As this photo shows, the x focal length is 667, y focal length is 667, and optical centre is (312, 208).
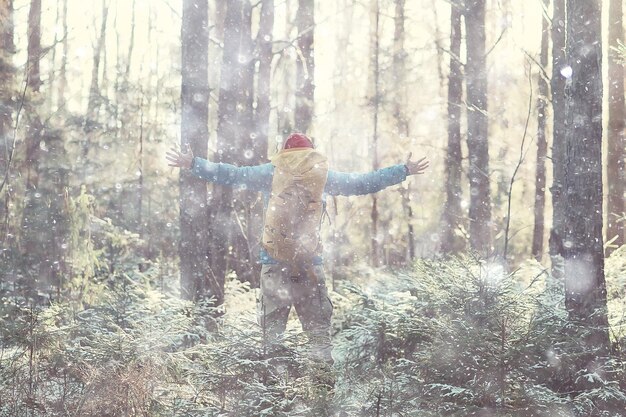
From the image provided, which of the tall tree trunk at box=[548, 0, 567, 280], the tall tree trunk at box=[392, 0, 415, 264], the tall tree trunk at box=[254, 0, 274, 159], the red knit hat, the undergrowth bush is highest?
the tall tree trunk at box=[392, 0, 415, 264]

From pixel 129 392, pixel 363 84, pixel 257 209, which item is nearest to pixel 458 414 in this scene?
pixel 129 392

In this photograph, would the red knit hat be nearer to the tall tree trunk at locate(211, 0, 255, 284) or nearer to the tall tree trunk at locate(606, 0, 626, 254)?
the tall tree trunk at locate(211, 0, 255, 284)

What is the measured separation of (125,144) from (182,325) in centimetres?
1658

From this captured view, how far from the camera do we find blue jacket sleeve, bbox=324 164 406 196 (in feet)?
18.5

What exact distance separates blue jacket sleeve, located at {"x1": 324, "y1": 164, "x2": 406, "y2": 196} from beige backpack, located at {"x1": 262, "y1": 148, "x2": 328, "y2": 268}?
292 mm

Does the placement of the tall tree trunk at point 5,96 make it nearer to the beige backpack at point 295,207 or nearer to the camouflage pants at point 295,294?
the camouflage pants at point 295,294

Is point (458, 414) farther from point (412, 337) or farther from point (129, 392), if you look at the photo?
point (129, 392)

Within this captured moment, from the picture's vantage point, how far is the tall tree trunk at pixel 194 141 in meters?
8.02

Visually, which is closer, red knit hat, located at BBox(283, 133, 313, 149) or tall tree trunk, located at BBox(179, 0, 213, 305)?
red knit hat, located at BBox(283, 133, 313, 149)

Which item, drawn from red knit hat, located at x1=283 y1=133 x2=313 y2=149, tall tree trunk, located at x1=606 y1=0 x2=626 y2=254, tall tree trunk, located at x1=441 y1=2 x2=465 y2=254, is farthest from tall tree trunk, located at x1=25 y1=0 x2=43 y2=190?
tall tree trunk, located at x1=606 y1=0 x2=626 y2=254

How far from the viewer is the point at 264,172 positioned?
5566 millimetres

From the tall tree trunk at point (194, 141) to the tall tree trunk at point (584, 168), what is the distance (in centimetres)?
433

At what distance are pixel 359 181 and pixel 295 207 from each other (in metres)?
0.69

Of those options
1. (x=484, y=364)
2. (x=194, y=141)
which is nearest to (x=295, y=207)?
(x=484, y=364)
